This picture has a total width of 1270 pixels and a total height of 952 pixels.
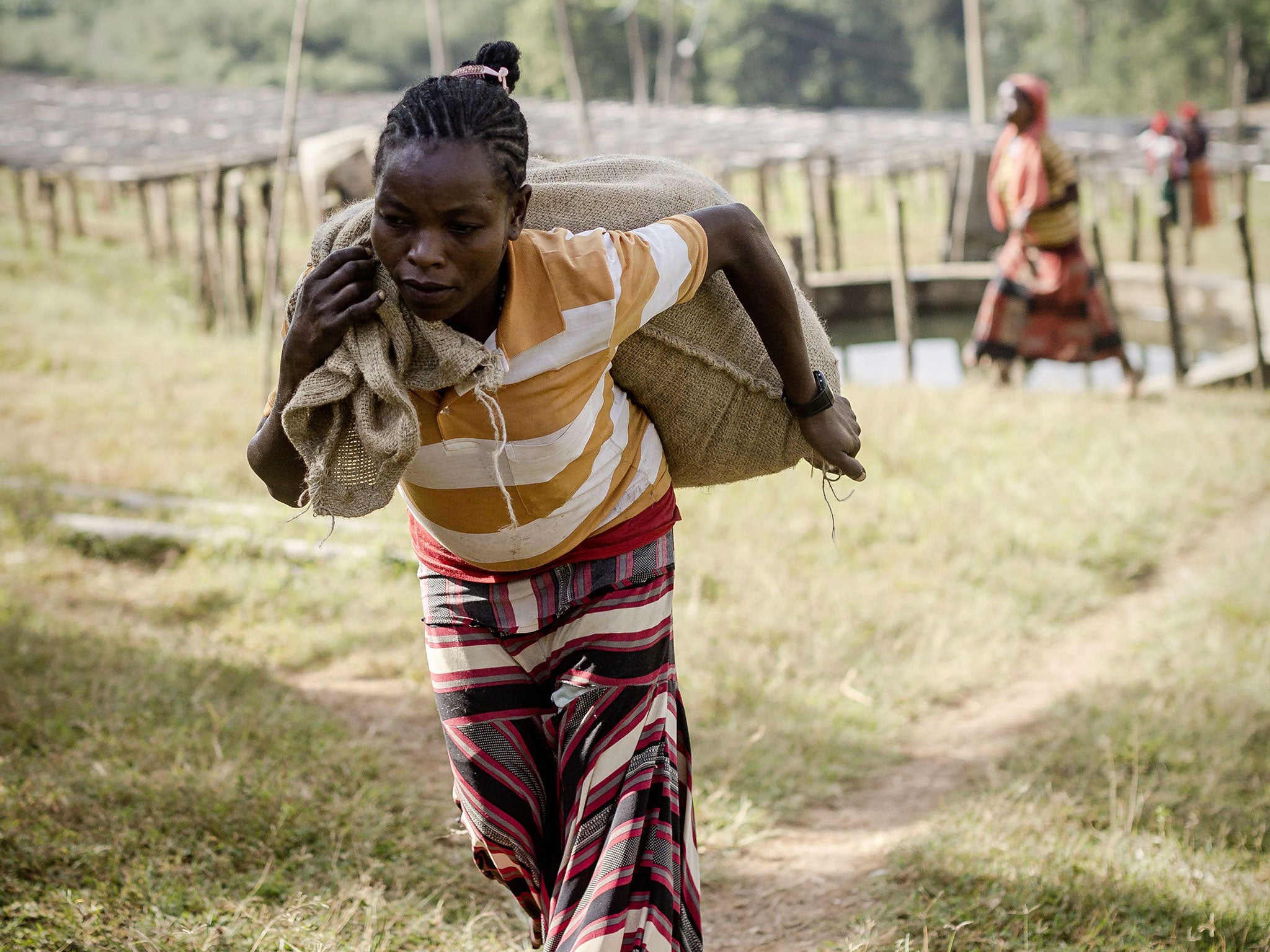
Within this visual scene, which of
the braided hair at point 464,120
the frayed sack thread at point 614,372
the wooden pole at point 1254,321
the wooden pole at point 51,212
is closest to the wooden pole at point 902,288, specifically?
the wooden pole at point 1254,321

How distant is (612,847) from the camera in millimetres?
1898

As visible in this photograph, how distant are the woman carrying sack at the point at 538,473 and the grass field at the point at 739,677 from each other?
761 mm

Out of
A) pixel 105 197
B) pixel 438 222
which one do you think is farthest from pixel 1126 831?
pixel 105 197

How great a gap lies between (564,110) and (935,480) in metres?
16.1

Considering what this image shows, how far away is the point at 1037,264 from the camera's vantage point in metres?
7.37

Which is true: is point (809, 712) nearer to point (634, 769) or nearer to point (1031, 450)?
point (634, 769)

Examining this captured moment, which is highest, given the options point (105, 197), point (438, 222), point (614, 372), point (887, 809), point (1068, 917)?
point (105, 197)

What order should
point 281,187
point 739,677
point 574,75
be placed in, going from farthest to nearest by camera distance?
point 574,75, point 281,187, point 739,677

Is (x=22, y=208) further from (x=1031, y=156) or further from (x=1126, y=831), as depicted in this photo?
(x=1126, y=831)

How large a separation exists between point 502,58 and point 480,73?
0.10 m

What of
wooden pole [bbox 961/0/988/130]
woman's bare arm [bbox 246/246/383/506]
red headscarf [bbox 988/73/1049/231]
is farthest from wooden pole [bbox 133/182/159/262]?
woman's bare arm [bbox 246/246/383/506]

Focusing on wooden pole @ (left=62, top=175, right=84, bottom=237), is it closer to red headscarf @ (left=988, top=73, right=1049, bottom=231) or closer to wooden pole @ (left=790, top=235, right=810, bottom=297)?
→ wooden pole @ (left=790, top=235, right=810, bottom=297)

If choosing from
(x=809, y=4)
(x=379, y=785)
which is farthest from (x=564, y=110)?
(x=809, y=4)

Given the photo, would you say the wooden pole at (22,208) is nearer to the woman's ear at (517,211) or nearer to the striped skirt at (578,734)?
the striped skirt at (578,734)
